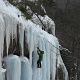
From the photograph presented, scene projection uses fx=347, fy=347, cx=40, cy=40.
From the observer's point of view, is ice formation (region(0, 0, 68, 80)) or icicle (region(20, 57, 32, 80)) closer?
ice formation (region(0, 0, 68, 80))

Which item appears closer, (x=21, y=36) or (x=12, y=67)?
(x=12, y=67)

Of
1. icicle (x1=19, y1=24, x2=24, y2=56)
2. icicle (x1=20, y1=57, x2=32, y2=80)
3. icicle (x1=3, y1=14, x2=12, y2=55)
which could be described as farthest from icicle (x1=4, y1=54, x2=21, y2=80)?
icicle (x1=19, y1=24, x2=24, y2=56)

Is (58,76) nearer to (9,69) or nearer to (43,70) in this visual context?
(43,70)

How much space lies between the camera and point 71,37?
75.3 feet

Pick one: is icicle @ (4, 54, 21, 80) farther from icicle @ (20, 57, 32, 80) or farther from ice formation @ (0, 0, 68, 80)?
icicle @ (20, 57, 32, 80)

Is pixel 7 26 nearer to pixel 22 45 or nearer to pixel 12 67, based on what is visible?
pixel 12 67

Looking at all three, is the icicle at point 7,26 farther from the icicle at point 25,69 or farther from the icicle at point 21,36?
the icicle at point 25,69

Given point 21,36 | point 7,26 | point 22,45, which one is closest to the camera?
point 7,26

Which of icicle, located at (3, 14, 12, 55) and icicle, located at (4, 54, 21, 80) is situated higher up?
icicle, located at (3, 14, 12, 55)

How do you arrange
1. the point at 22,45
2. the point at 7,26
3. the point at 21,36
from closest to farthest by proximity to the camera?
the point at 7,26 < the point at 21,36 < the point at 22,45

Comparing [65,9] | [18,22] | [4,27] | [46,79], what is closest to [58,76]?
[46,79]

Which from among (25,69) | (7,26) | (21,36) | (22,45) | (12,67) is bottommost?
(25,69)

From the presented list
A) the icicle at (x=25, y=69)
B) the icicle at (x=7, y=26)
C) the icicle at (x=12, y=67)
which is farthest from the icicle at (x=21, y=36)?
the icicle at (x=12, y=67)

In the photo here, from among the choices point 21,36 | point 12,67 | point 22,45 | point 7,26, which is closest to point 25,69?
point 22,45
